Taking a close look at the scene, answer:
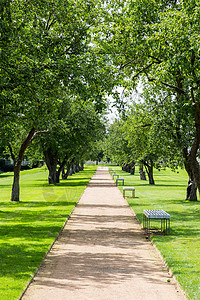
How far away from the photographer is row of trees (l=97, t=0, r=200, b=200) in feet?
40.3

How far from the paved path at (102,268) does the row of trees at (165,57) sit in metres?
3.59

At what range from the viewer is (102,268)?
8.02 metres

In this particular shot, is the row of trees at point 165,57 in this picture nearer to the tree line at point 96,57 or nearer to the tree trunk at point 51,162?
the tree line at point 96,57

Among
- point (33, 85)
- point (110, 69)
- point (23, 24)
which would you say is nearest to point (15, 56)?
point (33, 85)

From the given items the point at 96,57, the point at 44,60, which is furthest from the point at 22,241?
the point at 96,57

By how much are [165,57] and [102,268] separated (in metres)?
7.83

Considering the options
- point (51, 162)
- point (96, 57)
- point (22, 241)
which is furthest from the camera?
point (51, 162)

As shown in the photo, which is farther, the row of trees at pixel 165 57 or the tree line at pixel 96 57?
the row of trees at pixel 165 57

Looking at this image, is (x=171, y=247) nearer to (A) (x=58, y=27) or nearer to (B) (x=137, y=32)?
(B) (x=137, y=32)

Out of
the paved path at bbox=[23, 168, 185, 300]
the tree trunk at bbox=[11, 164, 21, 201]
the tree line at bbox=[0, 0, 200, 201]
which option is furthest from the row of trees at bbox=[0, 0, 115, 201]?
the tree trunk at bbox=[11, 164, 21, 201]

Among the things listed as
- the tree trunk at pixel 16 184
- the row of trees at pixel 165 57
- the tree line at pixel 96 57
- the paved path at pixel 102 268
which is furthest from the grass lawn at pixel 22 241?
the row of trees at pixel 165 57

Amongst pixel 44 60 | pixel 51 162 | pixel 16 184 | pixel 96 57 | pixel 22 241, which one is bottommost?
pixel 22 241

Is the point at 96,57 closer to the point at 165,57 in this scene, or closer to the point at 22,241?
the point at 165,57

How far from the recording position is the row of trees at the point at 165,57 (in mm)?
12289
